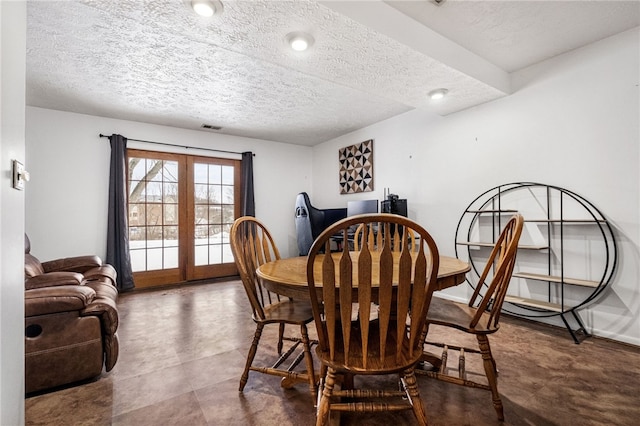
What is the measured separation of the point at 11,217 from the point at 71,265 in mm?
2484

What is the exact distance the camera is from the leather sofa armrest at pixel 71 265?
9.48 feet

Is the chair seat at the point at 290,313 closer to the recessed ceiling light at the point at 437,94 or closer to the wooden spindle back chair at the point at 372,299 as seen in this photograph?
the wooden spindle back chair at the point at 372,299

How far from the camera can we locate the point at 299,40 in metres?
2.04

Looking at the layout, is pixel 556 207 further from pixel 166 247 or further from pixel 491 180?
pixel 166 247

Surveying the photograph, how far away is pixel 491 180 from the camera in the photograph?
3178mm

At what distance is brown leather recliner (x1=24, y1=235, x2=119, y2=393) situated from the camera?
1.67 meters

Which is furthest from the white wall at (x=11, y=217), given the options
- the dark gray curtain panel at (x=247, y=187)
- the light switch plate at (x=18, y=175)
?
the dark gray curtain panel at (x=247, y=187)

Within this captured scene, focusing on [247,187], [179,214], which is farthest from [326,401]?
[247,187]

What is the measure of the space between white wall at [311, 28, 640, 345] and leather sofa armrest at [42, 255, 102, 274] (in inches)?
150

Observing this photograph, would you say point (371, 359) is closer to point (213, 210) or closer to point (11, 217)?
point (11, 217)

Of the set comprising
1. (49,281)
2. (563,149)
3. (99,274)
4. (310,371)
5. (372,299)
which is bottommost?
(310,371)

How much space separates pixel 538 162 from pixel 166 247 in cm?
494

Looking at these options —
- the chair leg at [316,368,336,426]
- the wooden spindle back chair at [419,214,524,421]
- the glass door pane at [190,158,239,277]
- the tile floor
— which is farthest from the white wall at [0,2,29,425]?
the glass door pane at [190,158,239,277]

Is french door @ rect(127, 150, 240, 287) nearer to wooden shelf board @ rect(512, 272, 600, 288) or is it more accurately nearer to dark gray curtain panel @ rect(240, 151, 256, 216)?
dark gray curtain panel @ rect(240, 151, 256, 216)
